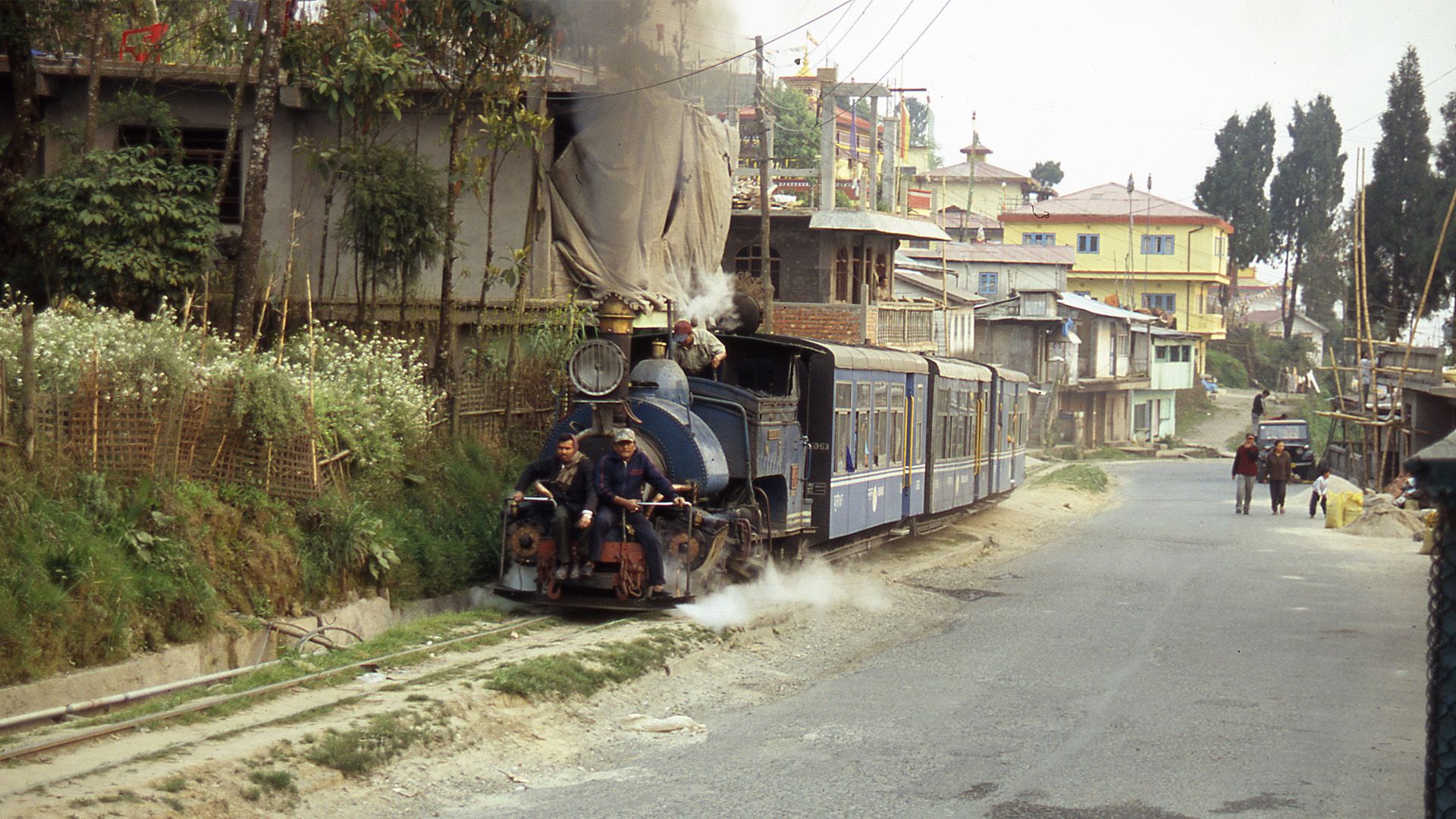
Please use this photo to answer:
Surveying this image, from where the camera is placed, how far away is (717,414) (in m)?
14.8

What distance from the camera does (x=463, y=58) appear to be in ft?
55.5

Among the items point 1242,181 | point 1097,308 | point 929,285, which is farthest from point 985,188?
point 929,285

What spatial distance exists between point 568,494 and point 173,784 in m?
6.10

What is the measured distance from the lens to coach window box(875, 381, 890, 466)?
18406 mm

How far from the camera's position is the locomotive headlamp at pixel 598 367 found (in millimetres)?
13148

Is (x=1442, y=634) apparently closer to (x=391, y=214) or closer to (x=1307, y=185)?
(x=391, y=214)

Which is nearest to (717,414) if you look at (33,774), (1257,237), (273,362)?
(273,362)

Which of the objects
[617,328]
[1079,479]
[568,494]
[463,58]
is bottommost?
[1079,479]

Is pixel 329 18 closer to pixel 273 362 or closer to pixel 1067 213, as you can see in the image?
pixel 273 362

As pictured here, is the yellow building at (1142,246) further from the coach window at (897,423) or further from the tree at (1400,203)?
the coach window at (897,423)

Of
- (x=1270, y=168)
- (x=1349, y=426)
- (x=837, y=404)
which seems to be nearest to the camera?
(x=837, y=404)

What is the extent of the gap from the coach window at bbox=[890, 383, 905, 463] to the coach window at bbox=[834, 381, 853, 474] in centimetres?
208

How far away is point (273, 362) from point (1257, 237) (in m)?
74.2

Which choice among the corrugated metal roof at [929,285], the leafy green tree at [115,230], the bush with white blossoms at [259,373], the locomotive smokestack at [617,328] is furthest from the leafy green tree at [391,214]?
the corrugated metal roof at [929,285]
